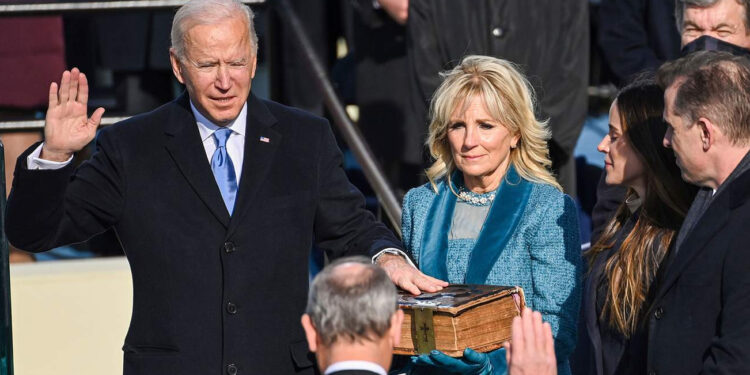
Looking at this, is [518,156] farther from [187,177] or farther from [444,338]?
[187,177]

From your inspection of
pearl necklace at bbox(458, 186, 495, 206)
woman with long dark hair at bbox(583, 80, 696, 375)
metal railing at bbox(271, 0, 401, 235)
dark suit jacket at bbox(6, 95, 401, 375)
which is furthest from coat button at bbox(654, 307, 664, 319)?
metal railing at bbox(271, 0, 401, 235)

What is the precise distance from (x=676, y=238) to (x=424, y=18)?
201cm

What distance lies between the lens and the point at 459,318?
10.8 feet

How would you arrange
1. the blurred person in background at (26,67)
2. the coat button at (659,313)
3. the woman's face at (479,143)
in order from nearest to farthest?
the coat button at (659,313)
the woman's face at (479,143)
the blurred person in background at (26,67)

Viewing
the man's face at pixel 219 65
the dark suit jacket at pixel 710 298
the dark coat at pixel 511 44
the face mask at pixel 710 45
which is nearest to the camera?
the dark suit jacket at pixel 710 298

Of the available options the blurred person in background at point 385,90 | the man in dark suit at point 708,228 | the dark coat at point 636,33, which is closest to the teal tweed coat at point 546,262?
the man in dark suit at point 708,228

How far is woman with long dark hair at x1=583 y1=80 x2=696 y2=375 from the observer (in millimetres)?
3559

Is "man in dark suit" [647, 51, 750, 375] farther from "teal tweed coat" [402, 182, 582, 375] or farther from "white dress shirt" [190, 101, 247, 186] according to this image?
"white dress shirt" [190, 101, 247, 186]

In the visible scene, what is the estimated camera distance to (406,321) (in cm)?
342

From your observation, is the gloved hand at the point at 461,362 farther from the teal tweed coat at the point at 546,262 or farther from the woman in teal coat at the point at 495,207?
the teal tweed coat at the point at 546,262

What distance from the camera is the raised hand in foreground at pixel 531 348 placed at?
288cm

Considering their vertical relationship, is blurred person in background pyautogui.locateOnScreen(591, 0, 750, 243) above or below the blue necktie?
above

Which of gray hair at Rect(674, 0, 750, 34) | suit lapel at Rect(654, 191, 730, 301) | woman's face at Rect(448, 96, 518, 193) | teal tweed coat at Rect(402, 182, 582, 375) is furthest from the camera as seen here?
gray hair at Rect(674, 0, 750, 34)

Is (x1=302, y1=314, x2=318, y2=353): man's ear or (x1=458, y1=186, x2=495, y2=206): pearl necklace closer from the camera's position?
(x1=302, y1=314, x2=318, y2=353): man's ear
